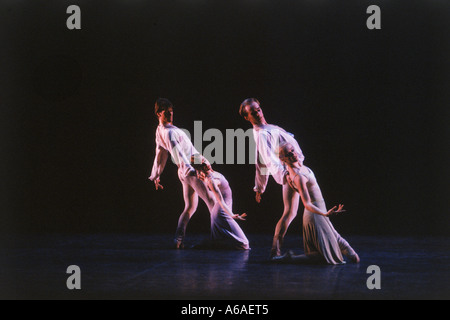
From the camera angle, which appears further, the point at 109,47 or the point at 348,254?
the point at 109,47

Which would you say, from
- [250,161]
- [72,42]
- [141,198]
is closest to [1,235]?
[141,198]

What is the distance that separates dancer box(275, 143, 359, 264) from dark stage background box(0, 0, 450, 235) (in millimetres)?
2980

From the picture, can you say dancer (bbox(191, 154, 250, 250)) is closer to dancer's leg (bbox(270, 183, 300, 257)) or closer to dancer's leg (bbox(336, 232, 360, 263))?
dancer's leg (bbox(270, 183, 300, 257))

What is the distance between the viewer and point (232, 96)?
838cm

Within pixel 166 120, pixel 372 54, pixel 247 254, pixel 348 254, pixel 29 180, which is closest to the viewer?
pixel 348 254

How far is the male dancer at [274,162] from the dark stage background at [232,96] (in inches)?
83.8

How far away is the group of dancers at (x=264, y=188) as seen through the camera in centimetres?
526

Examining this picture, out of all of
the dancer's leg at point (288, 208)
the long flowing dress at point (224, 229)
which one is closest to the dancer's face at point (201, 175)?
the long flowing dress at point (224, 229)

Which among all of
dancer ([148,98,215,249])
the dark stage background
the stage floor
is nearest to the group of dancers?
dancer ([148,98,215,249])

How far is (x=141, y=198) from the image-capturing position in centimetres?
866

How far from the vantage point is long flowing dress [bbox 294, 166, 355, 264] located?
5219mm

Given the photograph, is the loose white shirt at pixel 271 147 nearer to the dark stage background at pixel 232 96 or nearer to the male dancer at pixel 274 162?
the male dancer at pixel 274 162

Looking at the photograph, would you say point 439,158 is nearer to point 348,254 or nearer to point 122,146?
point 348,254

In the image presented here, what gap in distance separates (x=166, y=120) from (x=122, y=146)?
6.51 ft
